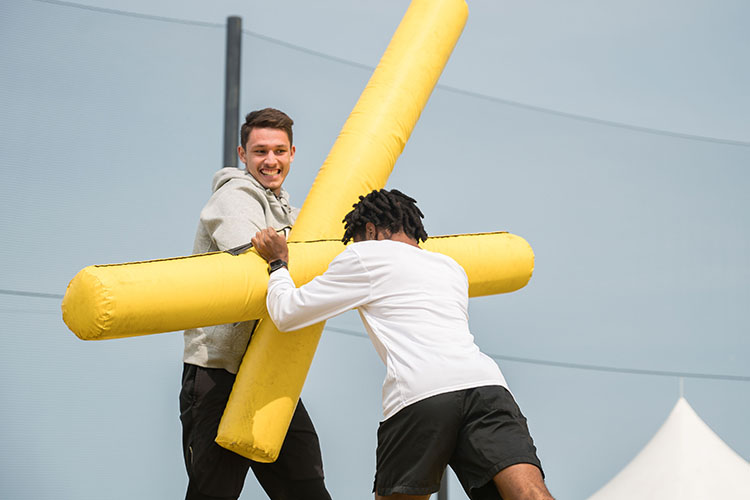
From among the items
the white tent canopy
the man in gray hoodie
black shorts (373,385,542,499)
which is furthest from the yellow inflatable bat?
the white tent canopy

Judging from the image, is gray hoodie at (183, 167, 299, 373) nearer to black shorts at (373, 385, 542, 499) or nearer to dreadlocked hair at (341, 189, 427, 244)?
dreadlocked hair at (341, 189, 427, 244)

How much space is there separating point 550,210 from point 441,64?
1929 millimetres

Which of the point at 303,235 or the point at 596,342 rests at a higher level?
the point at 596,342

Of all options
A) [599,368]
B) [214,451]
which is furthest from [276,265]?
[599,368]

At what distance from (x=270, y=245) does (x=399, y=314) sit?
392 millimetres

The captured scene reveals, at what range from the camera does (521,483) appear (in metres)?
1.99

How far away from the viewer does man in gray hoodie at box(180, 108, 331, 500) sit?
2479 millimetres

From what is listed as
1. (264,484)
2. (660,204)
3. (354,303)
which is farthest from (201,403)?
(660,204)

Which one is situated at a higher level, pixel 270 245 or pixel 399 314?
pixel 270 245

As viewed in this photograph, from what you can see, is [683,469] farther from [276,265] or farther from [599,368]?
[276,265]

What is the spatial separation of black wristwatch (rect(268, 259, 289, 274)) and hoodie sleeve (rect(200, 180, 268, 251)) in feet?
0.38

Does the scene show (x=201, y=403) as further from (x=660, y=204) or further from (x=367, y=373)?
(x=660, y=204)

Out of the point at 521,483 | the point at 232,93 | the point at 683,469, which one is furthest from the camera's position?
the point at 683,469

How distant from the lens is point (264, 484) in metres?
2.71
